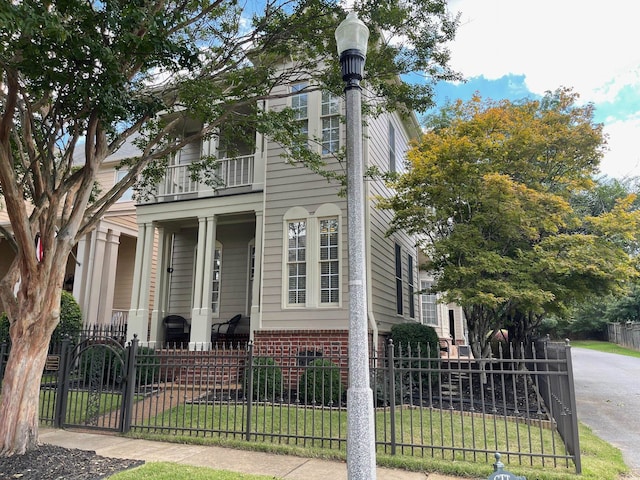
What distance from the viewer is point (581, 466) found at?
5.38 meters

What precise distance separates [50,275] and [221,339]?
23.8 ft

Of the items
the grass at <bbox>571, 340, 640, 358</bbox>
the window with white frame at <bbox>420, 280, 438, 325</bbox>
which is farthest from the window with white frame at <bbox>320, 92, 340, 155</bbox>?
the grass at <bbox>571, 340, 640, 358</bbox>

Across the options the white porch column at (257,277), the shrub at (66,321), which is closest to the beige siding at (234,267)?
the white porch column at (257,277)

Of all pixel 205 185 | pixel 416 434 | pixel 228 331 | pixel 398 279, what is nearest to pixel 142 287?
pixel 228 331

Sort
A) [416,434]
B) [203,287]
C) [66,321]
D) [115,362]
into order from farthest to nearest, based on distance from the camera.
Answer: [66,321], [203,287], [115,362], [416,434]

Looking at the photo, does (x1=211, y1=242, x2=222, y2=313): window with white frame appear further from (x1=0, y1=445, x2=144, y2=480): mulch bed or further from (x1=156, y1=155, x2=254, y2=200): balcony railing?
(x1=0, y1=445, x2=144, y2=480): mulch bed

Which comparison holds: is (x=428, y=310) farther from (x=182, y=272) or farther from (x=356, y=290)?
(x=356, y=290)

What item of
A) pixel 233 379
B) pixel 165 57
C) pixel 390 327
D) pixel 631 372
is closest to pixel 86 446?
pixel 233 379

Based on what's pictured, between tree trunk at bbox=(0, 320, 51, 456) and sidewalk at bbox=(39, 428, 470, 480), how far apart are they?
0.90 metres

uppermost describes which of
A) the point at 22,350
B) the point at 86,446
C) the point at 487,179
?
the point at 487,179

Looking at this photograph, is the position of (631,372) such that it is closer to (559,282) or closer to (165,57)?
(559,282)

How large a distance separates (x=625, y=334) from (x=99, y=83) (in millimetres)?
38435

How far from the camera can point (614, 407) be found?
31.8 feet

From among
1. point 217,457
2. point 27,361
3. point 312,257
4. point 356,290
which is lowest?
point 217,457
